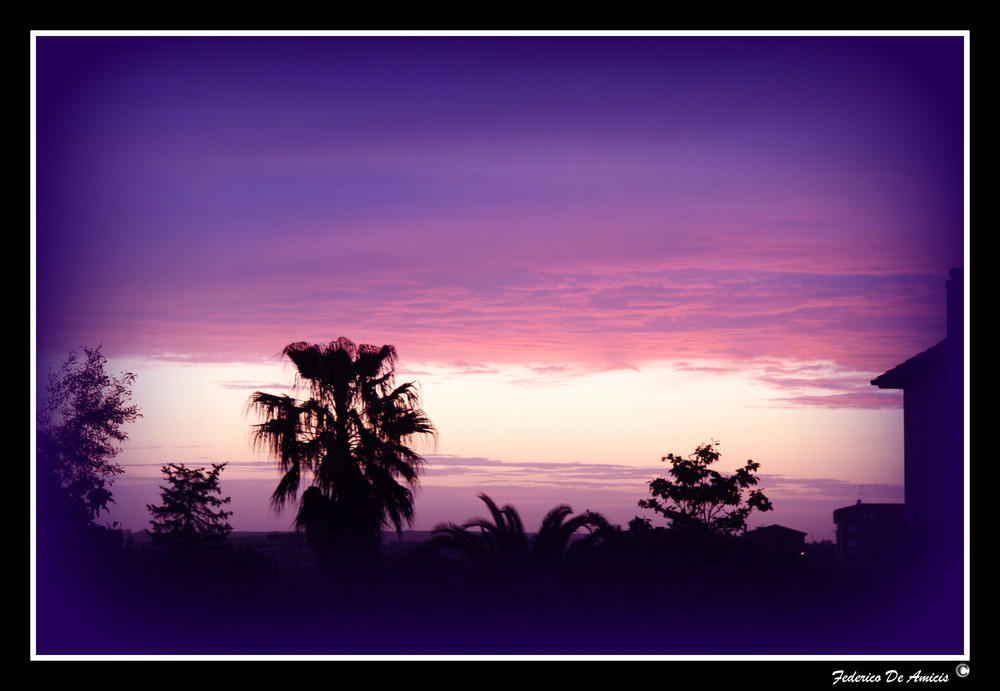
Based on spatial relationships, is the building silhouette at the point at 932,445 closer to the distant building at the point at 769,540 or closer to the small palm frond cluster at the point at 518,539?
the distant building at the point at 769,540

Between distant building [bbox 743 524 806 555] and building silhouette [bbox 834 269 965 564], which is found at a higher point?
building silhouette [bbox 834 269 965 564]

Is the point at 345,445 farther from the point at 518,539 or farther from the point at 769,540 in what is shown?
the point at 769,540

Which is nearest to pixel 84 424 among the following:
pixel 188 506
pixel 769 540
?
pixel 188 506

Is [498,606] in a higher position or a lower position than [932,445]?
lower

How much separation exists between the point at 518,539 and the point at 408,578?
3.57 meters

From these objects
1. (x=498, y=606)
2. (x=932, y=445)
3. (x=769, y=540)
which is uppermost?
(x=932, y=445)

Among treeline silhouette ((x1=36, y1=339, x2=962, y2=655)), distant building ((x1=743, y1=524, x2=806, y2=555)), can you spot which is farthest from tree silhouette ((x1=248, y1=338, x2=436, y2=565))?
distant building ((x1=743, y1=524, x2=806, y2=555))

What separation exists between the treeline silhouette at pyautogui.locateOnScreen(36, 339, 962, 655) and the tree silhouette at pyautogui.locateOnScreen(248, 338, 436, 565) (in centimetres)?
3

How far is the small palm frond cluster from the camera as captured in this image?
21859mm

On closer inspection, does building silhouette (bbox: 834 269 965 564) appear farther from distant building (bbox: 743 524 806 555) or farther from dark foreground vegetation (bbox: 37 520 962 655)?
distant building (bbox: 743 524 806 555)

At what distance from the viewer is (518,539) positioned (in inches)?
885
